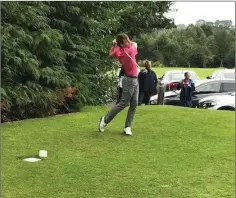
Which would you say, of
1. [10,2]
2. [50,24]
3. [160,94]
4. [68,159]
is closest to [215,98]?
[160,94]

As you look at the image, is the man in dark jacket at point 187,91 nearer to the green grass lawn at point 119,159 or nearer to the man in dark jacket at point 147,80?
the man in dark jacket at point 147,80

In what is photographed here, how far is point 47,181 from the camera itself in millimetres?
6133

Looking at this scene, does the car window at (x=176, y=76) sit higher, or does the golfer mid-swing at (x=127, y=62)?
the golfer mid-swing at (x=127, y=62)

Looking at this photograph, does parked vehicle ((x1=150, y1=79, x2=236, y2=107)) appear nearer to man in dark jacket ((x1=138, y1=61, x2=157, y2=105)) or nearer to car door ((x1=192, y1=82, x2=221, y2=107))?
car door ((x1=192, y1=82, x2=221, y2=107))

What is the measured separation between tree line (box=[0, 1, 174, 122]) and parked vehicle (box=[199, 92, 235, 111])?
3291 mm

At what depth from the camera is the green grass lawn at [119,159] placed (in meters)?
5.82

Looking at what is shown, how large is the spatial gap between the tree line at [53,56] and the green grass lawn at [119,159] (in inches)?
40.9

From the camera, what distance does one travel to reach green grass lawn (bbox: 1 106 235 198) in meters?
5.82

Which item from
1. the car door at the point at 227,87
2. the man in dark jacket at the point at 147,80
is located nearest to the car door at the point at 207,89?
the car door at the point at 227,87

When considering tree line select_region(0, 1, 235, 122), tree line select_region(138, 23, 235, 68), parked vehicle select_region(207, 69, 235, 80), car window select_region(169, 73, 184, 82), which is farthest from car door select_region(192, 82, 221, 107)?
car window select_region(169, 73, 184, 82)

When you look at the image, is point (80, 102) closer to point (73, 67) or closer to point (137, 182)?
point (73, 67)

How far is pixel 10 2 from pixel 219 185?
7.34 m

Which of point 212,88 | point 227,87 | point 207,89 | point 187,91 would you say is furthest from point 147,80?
point 227,87

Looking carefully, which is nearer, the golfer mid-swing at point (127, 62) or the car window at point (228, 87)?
the golfer mid-swing at point (127, 62)
